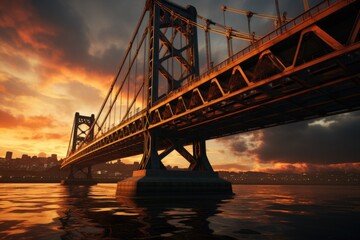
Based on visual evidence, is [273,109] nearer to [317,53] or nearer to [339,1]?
[317,53]

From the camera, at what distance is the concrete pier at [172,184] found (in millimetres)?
29922

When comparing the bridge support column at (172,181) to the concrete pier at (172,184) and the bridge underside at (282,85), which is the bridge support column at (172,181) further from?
the bridge underside at (282,85)

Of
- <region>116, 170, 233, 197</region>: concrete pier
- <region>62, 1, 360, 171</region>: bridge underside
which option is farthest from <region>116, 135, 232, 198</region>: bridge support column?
<region>62, 1, 360, 171</region>: bridge underside

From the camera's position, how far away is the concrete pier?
29.9 metres

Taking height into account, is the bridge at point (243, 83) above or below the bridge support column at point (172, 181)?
above

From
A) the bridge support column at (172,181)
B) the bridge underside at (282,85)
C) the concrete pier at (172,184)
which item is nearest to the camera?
the bridge underside at (282,85)

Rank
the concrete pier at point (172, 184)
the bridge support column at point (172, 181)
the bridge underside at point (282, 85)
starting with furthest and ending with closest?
1. the bridge support column at point (172, 181)
2. the concrete pier at point (172, 184)
3. the bridge underside at point (282, 85)

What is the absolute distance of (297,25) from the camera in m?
16.0

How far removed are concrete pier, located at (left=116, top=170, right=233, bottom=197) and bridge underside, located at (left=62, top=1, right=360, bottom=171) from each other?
10.9ft

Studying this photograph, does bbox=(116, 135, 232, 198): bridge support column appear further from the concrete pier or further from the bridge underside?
the bridge underside

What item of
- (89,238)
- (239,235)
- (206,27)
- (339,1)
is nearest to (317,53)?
(339,1)

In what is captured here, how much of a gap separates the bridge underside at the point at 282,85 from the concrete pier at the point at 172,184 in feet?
10.9

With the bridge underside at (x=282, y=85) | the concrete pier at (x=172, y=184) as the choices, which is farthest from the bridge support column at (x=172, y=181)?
the bridge underside at (x=282, y=85)

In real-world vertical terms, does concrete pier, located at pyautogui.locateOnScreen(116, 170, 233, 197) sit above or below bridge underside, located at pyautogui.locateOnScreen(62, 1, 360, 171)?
below
